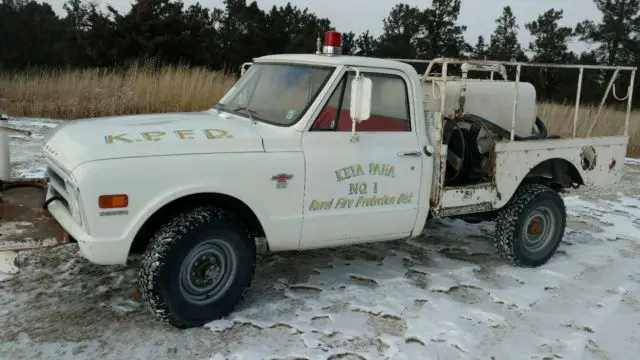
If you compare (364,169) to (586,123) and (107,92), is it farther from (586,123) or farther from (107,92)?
(107,92)

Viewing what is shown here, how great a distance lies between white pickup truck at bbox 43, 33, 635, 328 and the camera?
3.71m

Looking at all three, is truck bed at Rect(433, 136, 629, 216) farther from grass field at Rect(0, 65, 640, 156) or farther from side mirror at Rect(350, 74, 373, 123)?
grass field at Rect(0, 65, 640, 156)

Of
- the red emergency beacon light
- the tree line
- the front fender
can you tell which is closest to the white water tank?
the red emergency beacon light

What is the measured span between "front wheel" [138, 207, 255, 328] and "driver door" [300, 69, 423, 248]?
0.55 meters

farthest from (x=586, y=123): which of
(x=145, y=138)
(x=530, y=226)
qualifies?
(x=145, y=138)

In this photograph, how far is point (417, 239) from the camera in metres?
6.36

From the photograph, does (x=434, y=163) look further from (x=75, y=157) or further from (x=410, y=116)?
(x=75, y=157)

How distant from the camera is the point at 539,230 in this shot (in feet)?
19.1

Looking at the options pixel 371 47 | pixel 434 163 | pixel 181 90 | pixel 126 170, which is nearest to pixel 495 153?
pixel 434 163

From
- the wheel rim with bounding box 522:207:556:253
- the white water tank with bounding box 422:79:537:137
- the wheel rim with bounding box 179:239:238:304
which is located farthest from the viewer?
the white water tank with bounding box 422:79:537:137

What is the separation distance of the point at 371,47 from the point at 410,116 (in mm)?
32173

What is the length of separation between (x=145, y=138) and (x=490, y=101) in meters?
Result: 3.62

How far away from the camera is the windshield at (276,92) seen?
179 inches

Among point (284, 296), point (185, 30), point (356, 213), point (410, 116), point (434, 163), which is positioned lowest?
point (284, 296)
